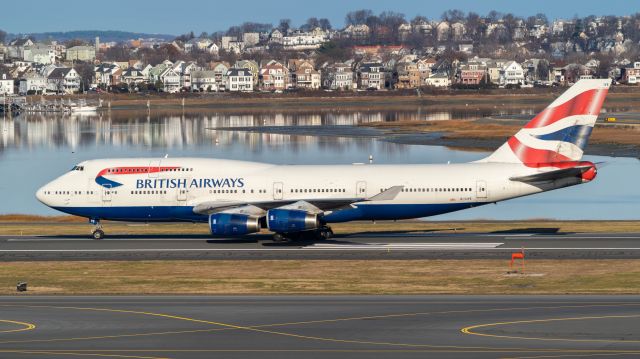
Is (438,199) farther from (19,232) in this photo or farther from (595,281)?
(19,232)

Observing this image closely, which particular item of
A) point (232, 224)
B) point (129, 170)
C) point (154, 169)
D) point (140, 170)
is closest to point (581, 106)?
point (232, 224)

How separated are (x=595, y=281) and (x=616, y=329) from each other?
1053 cm

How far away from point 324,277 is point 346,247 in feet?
29.0

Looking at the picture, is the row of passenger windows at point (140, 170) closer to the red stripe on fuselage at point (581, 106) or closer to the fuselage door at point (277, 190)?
the fuselage door at point (277, 190)

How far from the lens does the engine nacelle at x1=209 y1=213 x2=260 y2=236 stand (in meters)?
56.2

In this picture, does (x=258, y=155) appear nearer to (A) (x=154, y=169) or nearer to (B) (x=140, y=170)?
(B) (x=140, y=170)

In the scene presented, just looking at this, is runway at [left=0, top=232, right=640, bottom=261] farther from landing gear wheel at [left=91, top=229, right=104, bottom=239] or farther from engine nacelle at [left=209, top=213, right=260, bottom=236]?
engine nacelle at [left=209, top=213, right=260, bottom=236]

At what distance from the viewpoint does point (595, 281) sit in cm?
4534

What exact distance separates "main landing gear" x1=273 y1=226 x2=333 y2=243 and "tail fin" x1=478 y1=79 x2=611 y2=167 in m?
9.94

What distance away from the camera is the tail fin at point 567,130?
5838cm

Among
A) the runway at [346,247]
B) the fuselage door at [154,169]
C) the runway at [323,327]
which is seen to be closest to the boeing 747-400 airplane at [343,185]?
the fuselage door at [154,169]

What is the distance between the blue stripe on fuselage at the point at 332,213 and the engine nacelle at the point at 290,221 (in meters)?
2.64

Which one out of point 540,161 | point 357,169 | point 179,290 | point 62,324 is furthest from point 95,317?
point 540,161

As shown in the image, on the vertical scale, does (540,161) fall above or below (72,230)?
above
